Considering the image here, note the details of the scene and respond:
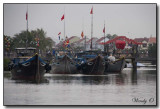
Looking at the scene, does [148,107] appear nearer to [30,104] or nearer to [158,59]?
[158,59]

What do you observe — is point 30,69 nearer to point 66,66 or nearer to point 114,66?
point 66,66

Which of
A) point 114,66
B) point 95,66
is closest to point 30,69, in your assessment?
point 95,66

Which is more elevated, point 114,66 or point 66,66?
point 66,66

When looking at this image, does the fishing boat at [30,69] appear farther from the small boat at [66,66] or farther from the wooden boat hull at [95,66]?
the small boat at [66,66]

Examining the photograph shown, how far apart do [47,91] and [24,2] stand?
7570mm

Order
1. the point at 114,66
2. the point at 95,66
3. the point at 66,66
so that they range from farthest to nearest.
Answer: the point at 114,66
the point at 66,66
the point at 95,66

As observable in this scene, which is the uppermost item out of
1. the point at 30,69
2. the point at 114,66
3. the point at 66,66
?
the point at 30,69

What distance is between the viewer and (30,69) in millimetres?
38156

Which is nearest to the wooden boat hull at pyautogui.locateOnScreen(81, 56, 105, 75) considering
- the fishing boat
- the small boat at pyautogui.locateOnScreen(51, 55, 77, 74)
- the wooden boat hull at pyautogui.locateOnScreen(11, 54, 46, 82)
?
the small boat at pyautogui.locateOnScreen(51, 55, 77, 74)

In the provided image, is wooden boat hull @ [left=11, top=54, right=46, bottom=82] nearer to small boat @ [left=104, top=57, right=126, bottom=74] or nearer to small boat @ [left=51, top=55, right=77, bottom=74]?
small boat @ [left=51, top=55, right=77, bottom=74]

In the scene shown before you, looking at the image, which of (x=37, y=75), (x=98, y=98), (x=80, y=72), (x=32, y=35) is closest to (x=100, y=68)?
(x=80, y=72)

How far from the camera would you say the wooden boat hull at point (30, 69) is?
124 ft

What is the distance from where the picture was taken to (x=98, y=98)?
25.0 meters

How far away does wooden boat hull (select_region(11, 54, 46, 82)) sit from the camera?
3781 cm
